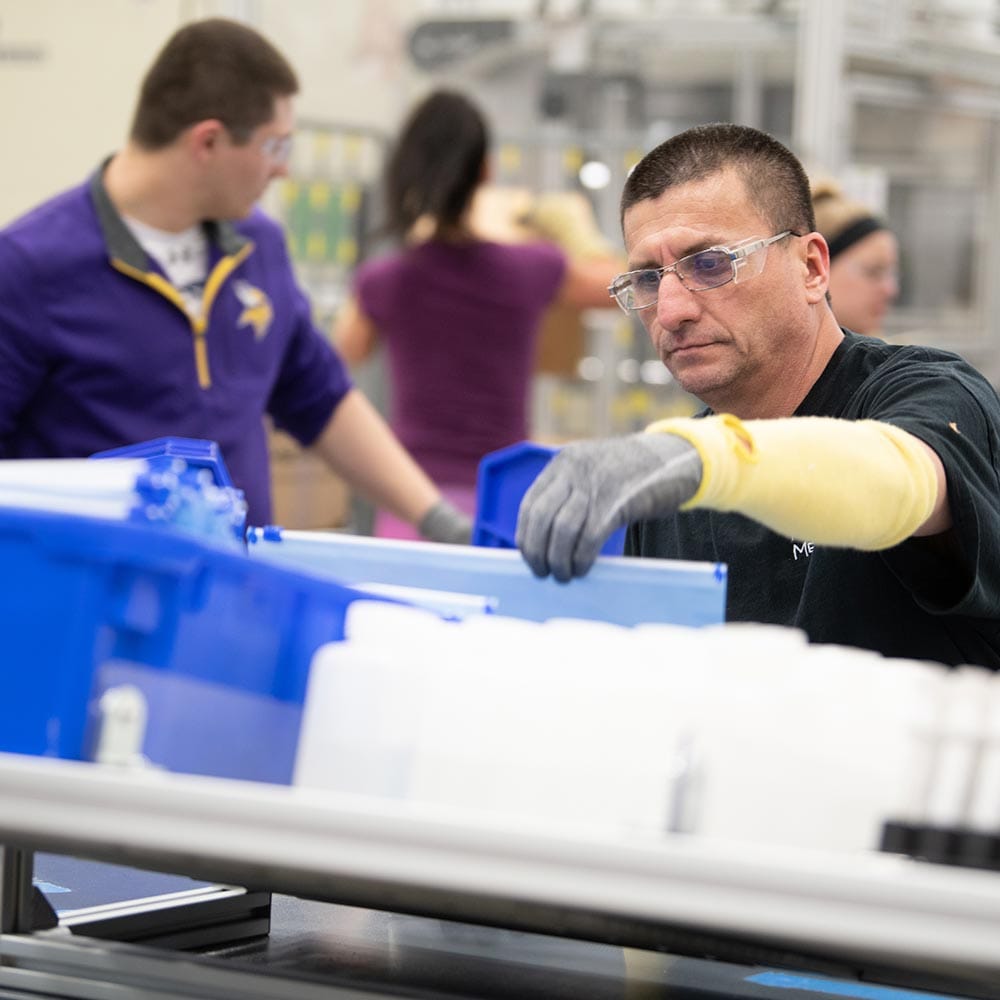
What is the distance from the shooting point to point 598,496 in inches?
46.3

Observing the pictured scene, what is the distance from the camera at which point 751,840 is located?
3.04 ft

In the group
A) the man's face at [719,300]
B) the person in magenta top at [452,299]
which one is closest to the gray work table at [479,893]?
the man's face at [719,300]

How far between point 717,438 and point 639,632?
0.22m

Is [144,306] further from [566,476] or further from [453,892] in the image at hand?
[453,892]

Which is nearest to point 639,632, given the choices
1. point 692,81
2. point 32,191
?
point 32,191

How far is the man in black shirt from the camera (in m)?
Answer: 1.19

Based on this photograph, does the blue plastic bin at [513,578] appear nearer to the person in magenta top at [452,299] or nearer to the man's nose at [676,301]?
the man's nose at [676,301]

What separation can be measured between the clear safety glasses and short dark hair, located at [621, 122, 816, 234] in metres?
0.04

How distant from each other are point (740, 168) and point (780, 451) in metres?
0.69

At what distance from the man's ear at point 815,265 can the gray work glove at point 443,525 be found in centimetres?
113

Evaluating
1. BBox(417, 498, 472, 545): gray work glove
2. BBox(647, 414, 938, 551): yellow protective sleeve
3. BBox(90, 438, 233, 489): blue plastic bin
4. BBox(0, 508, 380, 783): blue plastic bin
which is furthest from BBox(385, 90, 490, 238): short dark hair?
BBox(0, 508, 380, 783): blue plastic bin

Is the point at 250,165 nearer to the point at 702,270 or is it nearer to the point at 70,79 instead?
the point at 702,270

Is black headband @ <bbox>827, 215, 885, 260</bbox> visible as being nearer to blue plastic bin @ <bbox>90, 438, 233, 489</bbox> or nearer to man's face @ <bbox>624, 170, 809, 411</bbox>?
man's face @ <bbox>624, 170, 809, 411</bbox>

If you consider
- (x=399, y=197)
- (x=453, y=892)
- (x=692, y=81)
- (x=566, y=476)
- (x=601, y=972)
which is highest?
(x=692, y=81)
